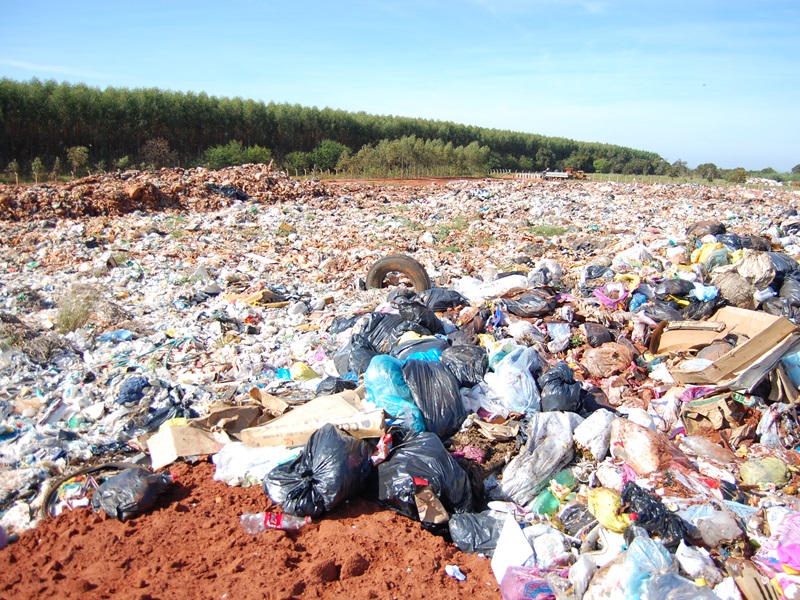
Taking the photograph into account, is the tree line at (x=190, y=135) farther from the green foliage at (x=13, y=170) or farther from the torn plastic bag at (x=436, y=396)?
the torn plastic bag at (x=436, y=396)

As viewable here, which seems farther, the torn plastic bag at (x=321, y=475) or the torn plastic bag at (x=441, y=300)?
the torn plastic bag at (x=441, y=300)

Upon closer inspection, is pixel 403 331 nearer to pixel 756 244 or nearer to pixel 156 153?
pixel 756 244

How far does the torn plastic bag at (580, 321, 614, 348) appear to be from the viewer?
4844 mm

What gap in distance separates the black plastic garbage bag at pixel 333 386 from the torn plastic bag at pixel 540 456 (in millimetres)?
1340

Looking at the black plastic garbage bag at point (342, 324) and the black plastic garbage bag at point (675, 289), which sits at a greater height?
the black plastic garbage bag at point (675, 289)

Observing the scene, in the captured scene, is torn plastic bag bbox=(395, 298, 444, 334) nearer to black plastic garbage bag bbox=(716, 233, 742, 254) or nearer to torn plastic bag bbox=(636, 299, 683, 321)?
torn plastic bag bbox=(636, 299, 683, 321)

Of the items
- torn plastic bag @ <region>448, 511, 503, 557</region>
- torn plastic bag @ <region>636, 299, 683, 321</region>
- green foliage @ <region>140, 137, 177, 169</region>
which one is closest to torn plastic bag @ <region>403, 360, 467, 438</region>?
torn plastic bag @ <region>448, 511, 503, 557</region>

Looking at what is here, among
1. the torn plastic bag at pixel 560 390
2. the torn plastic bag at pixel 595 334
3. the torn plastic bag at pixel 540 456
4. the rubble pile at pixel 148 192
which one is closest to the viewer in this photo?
the torn plastic bag at pixel 540 456

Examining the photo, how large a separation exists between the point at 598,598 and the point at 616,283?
171 inches

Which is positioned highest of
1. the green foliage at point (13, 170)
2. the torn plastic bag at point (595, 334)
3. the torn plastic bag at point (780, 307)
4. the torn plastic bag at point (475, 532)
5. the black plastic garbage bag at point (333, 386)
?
the torn plastic bag at point (780, 307)

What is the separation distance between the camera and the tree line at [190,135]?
20.6 meters

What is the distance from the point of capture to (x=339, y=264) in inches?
324

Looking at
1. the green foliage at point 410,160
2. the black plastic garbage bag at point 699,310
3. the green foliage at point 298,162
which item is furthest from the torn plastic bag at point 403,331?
the green foliage at point 298,162

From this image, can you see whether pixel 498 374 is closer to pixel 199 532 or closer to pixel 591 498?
pixel 591 498
